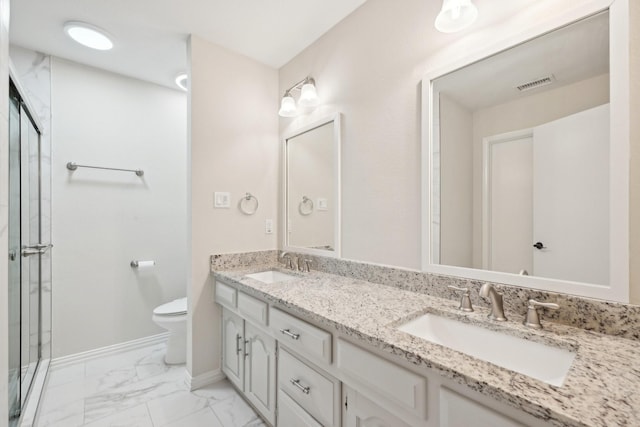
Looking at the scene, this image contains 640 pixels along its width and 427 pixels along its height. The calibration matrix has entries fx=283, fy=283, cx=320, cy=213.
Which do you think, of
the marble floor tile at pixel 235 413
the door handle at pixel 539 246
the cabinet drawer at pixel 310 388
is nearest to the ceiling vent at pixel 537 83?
the door handle at pixel 539 246

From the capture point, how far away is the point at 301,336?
1.19 m

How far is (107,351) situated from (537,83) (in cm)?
329

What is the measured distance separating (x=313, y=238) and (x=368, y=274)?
0.54m

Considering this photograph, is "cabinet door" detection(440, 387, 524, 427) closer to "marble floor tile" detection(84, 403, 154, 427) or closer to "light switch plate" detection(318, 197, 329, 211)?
"light switch plate" detection(318, 197, 329, 211)

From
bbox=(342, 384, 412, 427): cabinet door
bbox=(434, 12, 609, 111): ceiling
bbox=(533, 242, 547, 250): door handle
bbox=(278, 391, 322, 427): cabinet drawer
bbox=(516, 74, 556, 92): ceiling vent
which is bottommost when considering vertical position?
bbox=(278, 391, 322, 427): cabinet drawer

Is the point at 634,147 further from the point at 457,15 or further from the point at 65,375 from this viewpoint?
the point at 65,375

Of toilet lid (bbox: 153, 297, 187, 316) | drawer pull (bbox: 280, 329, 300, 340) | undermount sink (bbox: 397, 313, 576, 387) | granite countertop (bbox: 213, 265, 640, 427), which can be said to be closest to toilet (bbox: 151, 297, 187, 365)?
toilet lid (bbox: 153, 297, 187, 316)

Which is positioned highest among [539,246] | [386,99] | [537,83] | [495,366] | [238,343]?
[386,99]

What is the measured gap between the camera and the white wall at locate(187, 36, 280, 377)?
6.31 feet

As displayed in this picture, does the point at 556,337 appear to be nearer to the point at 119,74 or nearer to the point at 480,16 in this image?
the point at 480,16

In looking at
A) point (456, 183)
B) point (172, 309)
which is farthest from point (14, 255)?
point (456, 183)

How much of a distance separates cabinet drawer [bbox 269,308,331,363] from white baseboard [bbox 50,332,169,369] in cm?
179

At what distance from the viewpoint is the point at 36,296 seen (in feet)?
6.50

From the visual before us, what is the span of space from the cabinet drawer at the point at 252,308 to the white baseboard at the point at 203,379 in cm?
66
